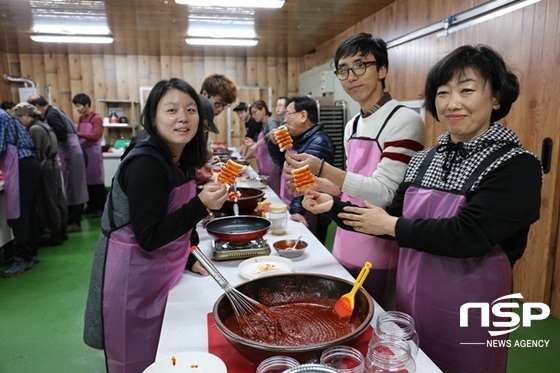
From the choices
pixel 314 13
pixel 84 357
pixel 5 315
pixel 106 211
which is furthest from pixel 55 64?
pixel 106 211

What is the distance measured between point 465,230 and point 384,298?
0.83m

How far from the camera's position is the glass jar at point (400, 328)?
3.22ft

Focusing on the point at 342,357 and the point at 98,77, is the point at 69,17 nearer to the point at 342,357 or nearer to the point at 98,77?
the point at 98,77

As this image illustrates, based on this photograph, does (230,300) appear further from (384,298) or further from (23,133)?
(23,133)

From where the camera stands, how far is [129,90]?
8.34m

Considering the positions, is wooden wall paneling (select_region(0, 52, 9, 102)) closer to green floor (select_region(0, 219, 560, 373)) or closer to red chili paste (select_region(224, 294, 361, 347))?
green floor (select_region(0, 219, 560, 373))

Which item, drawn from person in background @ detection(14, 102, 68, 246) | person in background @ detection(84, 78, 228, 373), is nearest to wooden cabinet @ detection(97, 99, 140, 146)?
person in background @ detection(14, 102, 68, 246)

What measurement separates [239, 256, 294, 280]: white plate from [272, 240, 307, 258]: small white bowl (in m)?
0.10

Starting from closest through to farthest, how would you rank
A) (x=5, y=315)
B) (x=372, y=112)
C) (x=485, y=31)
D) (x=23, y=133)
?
(x=372, y=112) → (x=5, y=315) → (x=485, y=31) → (x=23, y=133)

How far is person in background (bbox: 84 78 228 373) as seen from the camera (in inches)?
54.5

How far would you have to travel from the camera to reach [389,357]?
863 millimetres

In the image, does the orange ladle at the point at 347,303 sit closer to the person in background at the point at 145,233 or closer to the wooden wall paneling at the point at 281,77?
the person in background at the point at 145,233

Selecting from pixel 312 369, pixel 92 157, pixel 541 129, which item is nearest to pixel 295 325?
pixel 312 369

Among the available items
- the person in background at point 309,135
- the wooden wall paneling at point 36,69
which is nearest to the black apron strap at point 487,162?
the person in background at point 309,135
